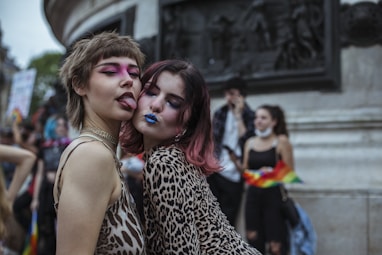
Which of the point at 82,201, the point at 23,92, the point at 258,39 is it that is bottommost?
the point at 82,201

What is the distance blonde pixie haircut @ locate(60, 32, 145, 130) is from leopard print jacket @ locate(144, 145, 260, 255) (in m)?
0.34

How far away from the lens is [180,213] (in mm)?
1707

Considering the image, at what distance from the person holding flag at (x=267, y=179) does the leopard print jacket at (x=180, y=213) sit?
10.1 feet

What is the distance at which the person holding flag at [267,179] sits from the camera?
492 cm

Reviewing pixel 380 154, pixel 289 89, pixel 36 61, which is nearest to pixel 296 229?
pixel 380 154

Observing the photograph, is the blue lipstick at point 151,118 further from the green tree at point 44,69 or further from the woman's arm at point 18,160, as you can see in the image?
the green tree at point 44,69

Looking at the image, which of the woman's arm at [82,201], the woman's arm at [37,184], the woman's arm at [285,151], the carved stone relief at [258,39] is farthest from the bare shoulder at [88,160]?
the carved stone relief at [258,39]

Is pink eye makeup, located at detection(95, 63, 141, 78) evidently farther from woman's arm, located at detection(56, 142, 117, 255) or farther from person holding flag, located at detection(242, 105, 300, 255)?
person holding flag, located at detection(242, 105, 300, 255)

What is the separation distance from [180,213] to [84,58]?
65 cm

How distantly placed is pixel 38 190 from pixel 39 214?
0.31 metres

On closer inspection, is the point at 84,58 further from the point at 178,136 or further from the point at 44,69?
the point at 44,69

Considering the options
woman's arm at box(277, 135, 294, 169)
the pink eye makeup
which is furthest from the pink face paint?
woman's arm at box(277, 135, 294, 169)

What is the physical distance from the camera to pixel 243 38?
6.97m

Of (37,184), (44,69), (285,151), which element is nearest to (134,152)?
(285,151)
